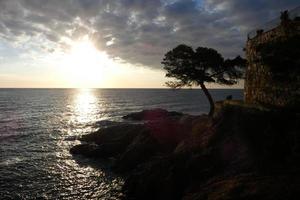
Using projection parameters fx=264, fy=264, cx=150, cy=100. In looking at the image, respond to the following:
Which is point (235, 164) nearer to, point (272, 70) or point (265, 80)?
point (272, 70)

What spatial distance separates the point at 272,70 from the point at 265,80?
2.97 metres

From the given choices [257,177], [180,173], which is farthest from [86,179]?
[257,177]

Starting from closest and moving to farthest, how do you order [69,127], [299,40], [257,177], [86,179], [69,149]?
[257,177], [299,40], [86,179], [69,149], [69,127]

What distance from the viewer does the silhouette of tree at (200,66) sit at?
127 ft

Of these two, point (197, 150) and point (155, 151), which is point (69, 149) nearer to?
point (155, 151)

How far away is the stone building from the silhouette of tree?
721 centimetres

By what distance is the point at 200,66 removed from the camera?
39469mm

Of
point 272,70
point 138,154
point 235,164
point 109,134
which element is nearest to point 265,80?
point 272,70

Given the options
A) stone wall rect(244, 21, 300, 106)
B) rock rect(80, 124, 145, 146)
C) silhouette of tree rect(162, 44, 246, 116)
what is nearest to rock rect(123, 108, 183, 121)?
rock rect(80, 124, 145, 146)

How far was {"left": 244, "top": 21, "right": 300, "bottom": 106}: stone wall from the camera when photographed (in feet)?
73.7

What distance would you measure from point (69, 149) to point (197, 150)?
2688 centimetres

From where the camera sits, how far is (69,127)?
2667 inches

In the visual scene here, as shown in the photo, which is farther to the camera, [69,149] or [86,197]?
[69,149]

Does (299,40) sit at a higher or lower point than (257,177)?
higher
